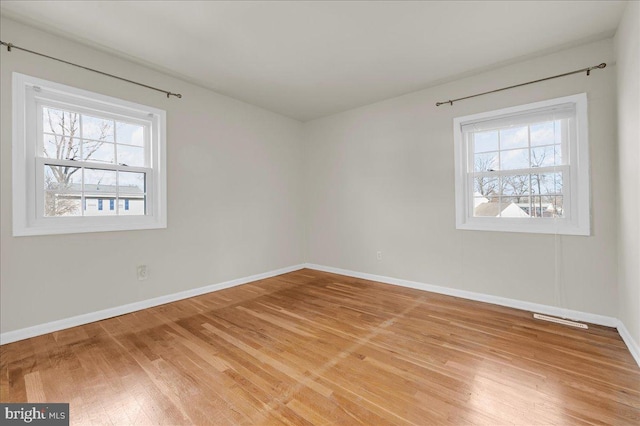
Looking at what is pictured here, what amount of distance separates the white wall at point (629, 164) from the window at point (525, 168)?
330mm

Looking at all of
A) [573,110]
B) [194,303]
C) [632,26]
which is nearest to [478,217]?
[573,110]

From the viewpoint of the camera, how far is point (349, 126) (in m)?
4.50

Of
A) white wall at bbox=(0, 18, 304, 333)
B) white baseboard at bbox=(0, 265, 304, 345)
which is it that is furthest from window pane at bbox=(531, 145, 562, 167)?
white baseboard at bbox=(0, 265, 304, 345)

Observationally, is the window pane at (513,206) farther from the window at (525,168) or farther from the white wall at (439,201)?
the white wall at (439,201)

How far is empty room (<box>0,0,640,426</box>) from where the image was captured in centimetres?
171

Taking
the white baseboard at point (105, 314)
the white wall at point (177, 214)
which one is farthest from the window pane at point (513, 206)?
the white baseboard at point (105, 314)

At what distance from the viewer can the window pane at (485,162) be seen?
3256 millimetres

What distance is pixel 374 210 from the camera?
4207 mm

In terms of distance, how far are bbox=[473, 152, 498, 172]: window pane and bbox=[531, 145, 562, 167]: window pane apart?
0.36m

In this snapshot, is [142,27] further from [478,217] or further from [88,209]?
[478,217]

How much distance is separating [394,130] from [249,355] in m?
3.37

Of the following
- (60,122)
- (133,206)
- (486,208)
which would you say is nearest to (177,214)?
(133,206)

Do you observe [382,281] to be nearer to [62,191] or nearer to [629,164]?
[629,164]

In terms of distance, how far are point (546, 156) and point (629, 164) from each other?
834 mm
